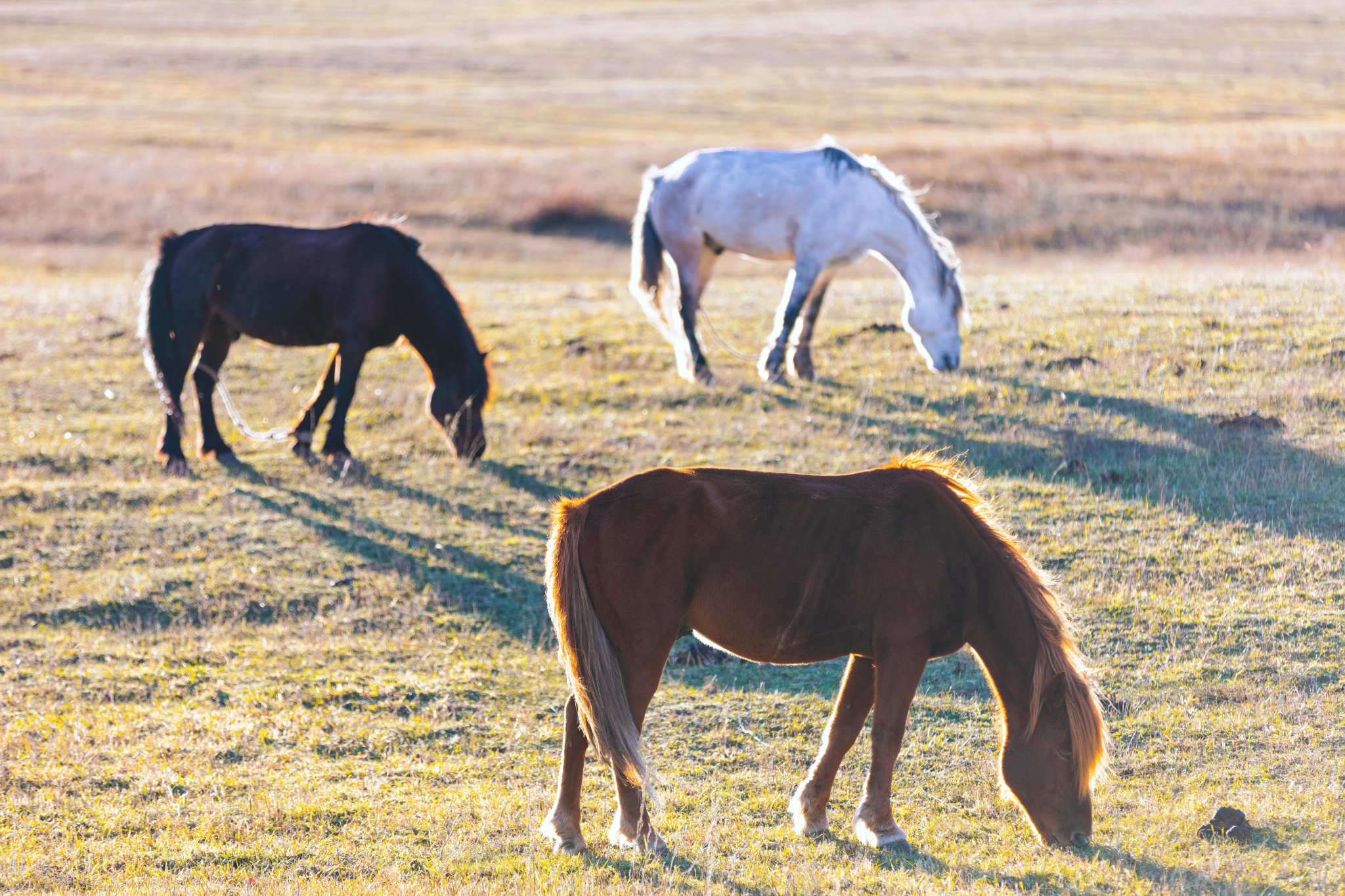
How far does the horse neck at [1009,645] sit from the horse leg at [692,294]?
799 centimetres

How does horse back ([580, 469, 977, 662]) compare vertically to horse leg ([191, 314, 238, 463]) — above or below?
above

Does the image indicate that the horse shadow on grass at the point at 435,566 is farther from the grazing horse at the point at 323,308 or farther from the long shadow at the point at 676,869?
the long shadow at the point at 676,869

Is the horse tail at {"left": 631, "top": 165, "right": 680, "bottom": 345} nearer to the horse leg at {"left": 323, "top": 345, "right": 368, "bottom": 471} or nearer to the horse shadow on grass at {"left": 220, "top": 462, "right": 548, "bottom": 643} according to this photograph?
the horse leg at {"left": 323, "top": 345, "right": 368, "bottom": 471}

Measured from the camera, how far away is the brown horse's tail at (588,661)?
15.7ft

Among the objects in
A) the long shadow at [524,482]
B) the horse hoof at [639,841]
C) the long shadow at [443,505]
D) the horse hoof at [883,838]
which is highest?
the horse hoof at [883,838]

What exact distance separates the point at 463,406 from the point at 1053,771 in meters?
7.52

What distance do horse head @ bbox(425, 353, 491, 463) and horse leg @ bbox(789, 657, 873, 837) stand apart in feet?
21.9

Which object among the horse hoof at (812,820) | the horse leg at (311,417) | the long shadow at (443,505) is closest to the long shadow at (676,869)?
the horse hoof at (812,820)

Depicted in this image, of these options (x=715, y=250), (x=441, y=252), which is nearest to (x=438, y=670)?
(x=715, y=250)

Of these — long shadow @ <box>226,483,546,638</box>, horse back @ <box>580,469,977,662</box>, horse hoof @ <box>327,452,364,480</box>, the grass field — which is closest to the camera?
horse back @ <box>580,469,977,662</box>

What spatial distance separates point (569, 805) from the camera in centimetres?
514

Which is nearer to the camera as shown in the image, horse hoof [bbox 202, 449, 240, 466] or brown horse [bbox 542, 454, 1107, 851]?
brown horse [bbox 542, 454, 1107, 851]

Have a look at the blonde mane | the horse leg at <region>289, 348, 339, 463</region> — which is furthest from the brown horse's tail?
the horse leg at <region>289, 348, 339, 463</region>

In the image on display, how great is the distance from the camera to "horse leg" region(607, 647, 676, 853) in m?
4.88
